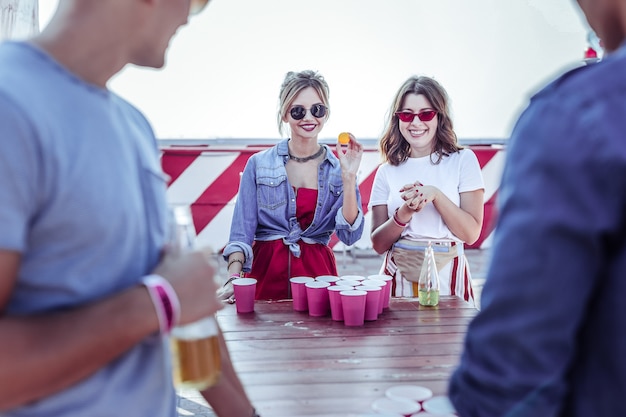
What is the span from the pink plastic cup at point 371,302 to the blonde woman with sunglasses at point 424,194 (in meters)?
0.79

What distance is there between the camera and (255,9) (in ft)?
19.4

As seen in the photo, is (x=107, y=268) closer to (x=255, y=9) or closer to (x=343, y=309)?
(x=343, y=309)

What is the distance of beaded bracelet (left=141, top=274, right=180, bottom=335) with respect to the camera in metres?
0.79

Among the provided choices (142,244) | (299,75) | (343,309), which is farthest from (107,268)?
(299,75)

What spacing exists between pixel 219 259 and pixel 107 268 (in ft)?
18.3

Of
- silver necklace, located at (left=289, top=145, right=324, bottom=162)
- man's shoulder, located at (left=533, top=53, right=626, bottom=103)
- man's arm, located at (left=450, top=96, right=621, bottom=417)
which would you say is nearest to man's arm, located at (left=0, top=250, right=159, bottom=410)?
man's arm, located at (left=450, top=96, right=621, bottom=417)

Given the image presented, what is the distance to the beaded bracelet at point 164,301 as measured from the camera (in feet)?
2.58

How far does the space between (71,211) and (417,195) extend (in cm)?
227

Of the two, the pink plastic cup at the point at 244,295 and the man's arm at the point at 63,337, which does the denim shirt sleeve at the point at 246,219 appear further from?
the man's arm at the point at 63,337

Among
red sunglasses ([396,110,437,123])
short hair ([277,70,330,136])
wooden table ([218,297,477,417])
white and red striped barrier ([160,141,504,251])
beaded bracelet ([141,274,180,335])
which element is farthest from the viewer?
white and red striped barrier ([160,141,504,251])

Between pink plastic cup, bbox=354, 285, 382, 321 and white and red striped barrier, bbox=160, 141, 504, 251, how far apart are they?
3.37 metres

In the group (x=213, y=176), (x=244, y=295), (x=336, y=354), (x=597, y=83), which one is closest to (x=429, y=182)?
(x=244, y=295)

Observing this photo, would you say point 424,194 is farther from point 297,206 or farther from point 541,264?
point 541,264

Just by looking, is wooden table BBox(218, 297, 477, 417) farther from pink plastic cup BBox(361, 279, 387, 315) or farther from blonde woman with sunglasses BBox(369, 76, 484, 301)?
blonde woman with sunglasses BBox(369, 76, 484, 301)
